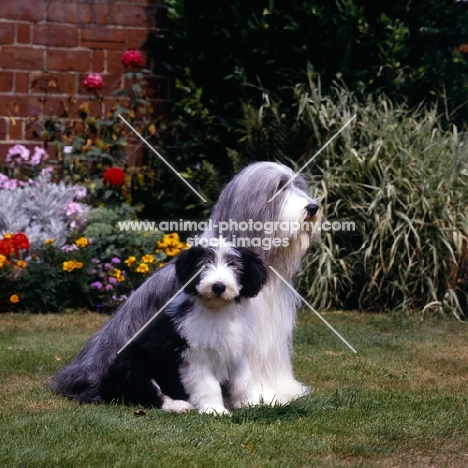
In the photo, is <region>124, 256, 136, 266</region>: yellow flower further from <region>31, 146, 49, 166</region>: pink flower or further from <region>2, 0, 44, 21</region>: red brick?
<region>2, 0, 44, 21</region>: red brick

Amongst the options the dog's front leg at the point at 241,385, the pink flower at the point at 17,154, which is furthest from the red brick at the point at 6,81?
the dog's front leg at the point at 241,385

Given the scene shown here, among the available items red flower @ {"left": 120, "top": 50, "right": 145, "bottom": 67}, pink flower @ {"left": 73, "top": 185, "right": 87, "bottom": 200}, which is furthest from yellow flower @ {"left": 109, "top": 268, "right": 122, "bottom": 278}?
red flower @ {"left": 120, "top": 50, "right": 145, "bottom": 67}

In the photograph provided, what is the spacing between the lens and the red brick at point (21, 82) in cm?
1020

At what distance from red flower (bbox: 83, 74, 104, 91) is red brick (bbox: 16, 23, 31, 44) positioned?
2.60 feet

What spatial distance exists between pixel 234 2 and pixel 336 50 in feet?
3.65

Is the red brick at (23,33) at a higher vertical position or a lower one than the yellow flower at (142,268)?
higher

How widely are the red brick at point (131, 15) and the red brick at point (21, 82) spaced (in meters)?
1.09

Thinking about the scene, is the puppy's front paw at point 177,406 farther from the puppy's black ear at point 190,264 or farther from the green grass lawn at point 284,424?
the puppy's black ear at point 190,264

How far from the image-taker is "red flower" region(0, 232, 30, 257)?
29.2ft

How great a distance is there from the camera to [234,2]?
983 cm

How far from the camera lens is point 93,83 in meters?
9.95

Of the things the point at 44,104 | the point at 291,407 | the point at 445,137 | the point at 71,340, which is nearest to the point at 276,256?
the point at 291,407

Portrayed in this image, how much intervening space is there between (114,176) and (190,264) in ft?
14.9

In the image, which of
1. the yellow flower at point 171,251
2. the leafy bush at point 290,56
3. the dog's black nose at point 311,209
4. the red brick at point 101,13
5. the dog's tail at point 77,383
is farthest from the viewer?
the red brick at point 101,13
